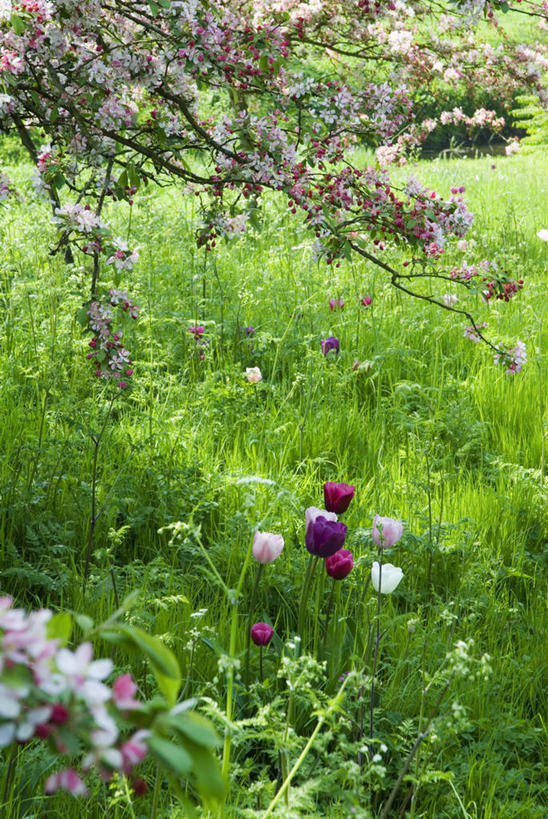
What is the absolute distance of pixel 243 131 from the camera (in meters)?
2.69

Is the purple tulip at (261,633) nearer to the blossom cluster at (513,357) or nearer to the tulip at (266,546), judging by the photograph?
the tulip at (266,546)

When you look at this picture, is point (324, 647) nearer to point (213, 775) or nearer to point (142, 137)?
point (213, 775)

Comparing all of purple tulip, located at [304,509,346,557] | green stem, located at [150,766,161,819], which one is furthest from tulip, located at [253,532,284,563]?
green stem, located at [150,766,161,819]

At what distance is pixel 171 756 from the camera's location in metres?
0.51

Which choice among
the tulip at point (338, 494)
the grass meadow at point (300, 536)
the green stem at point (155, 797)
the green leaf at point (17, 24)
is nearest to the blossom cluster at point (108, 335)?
the grass meadow at point (300, 536)

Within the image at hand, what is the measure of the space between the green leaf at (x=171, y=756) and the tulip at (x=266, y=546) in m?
1.29

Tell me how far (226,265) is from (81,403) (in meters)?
2.77

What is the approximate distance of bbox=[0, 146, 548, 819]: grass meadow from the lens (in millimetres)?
1689

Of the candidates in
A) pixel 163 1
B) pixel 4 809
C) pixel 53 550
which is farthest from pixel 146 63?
pixel 4 809

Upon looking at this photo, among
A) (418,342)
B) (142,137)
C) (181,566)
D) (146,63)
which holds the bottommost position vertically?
(181,566)

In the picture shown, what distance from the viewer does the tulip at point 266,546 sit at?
183 cm

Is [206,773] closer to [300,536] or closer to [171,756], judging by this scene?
[171,756]

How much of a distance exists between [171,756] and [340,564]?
4.44ft

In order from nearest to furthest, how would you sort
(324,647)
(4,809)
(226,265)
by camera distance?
(4,809) → (324,647) → (226,265)
